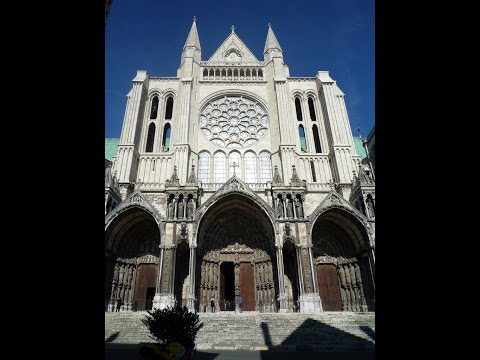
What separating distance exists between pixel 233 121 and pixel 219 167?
15.7 ft

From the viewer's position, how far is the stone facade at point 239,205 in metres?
16.7

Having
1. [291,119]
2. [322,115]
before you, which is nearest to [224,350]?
[291,119]

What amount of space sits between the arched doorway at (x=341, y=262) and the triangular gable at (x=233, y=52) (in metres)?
19.3

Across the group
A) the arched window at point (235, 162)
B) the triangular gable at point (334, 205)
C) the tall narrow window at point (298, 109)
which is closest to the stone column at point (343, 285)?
the triangular gable at point (334, 205)

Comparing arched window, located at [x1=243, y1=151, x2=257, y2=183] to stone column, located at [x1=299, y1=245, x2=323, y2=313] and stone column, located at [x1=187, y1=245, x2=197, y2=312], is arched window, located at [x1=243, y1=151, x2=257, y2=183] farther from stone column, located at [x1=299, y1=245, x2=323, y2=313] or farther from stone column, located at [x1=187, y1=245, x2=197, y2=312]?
stone column, located at [x1=187, y1=245, x2=197, y2=312]

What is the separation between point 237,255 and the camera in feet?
60.7

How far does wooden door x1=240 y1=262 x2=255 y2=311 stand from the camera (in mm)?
17469

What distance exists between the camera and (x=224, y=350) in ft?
31.3
